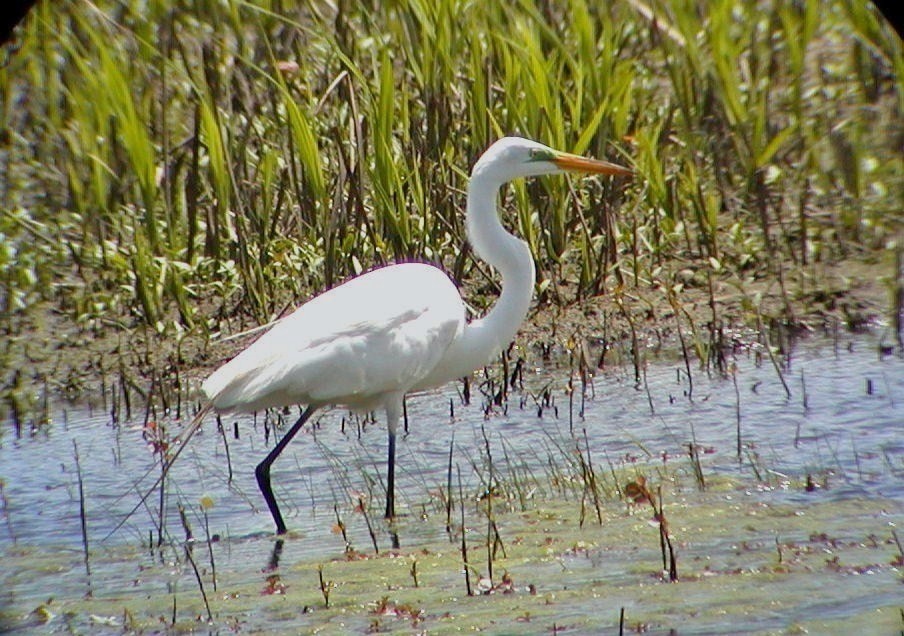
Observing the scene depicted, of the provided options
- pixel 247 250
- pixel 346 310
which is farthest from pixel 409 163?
pixel 346 310

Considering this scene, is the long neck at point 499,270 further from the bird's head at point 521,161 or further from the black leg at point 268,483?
the black leg at point 268,483

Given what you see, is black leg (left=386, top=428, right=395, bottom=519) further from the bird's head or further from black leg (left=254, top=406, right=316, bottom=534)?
the bird's head

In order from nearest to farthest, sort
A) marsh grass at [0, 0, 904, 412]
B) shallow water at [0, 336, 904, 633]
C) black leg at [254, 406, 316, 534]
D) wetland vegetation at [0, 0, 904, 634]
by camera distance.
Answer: wetland vegetation at [0, 0, 904, 634] < shallow water at [0, 336, 904, 633] < black leg at [254, 406, 316, 534] < marsh grass at [0, 0, 904, 412]

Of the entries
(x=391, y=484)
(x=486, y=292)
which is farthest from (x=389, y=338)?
(x=486, y=292)

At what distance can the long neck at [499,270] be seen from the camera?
5680 mm

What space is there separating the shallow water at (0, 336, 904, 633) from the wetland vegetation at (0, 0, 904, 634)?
22 mm

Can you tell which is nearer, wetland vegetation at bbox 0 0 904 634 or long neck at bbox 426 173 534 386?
wetland vegetation at bbox 0 0 904 634

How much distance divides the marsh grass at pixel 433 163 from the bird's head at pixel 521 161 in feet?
2.95

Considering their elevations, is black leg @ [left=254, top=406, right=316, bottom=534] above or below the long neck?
below

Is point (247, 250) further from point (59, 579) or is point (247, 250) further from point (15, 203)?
point (59, 579)

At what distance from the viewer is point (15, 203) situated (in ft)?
27.7

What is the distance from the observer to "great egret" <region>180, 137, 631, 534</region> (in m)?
5.30

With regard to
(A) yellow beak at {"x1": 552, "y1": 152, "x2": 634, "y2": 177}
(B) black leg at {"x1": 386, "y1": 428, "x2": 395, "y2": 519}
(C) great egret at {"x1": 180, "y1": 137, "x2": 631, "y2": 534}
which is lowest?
(B) black leg at {"x1": 386, "y1": 428, "x2": 395, "y2": 519}

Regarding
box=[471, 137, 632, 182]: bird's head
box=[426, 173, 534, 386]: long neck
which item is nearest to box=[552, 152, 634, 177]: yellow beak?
box=[471, 137, 632, 182]: bird's head
